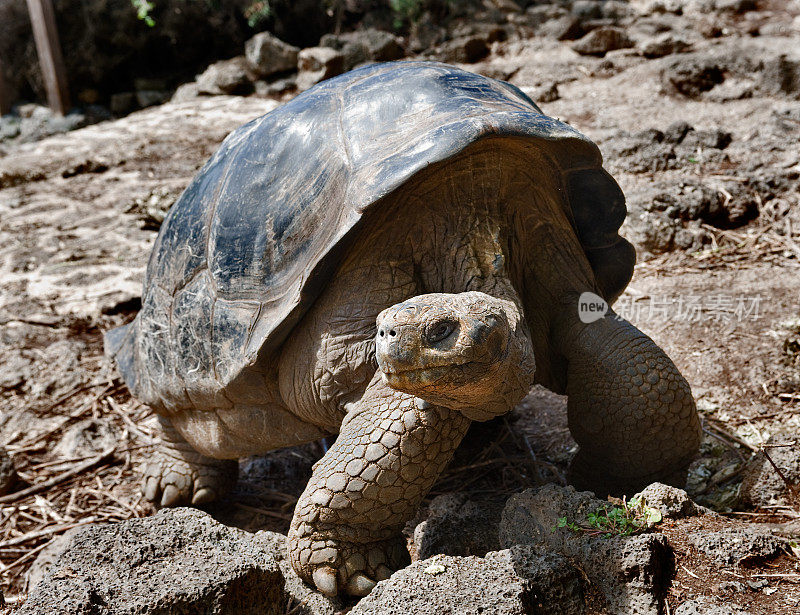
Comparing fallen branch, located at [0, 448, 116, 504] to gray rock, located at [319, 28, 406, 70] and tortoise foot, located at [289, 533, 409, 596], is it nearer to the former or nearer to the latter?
tortoise foot, located at [289, 533, 409, 596]

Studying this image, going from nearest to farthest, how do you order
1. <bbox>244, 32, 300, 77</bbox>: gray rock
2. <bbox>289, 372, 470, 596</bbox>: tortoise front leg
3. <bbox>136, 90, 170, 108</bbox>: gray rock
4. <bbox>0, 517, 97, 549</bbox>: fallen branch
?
1. <bbox>289, 372, 470, 596</bbox>: tortoise front leg
2. <bbox>0, 517, 97, 549</bbox>: fallen branch
3. <bbox>244, 32, 300, 77</bbox>: gray rock
4. <bbox>136, 90, 170, 108</bbox>: gray rock

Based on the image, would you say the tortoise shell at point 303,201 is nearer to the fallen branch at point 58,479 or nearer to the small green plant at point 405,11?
the fallen branch at point 58,479

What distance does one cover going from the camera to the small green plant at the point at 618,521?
193 cm

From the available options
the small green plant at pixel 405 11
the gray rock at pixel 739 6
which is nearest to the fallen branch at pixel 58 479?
the gray rock at pixel 739 6

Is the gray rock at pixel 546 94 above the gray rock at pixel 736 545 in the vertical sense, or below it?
below

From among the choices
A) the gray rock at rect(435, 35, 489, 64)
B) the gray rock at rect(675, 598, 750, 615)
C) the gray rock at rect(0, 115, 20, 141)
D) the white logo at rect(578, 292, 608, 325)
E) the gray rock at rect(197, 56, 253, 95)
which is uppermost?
the white logo at rect(578, 292, 608, 325)

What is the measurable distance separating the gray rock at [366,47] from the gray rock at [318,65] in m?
0.15

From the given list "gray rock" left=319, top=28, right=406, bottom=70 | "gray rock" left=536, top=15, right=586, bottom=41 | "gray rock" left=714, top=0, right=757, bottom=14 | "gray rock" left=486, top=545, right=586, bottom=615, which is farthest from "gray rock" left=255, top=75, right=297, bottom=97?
"gray rock" left=486, top=545, right=586, bottom=615

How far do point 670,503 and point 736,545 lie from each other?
0.68ft

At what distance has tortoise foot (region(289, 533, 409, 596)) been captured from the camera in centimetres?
210

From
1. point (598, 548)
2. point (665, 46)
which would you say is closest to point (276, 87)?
point (665, 46)

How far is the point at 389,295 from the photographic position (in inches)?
87.7

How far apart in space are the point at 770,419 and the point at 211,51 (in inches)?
503

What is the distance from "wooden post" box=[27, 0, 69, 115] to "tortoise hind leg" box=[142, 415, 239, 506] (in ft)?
34.8
